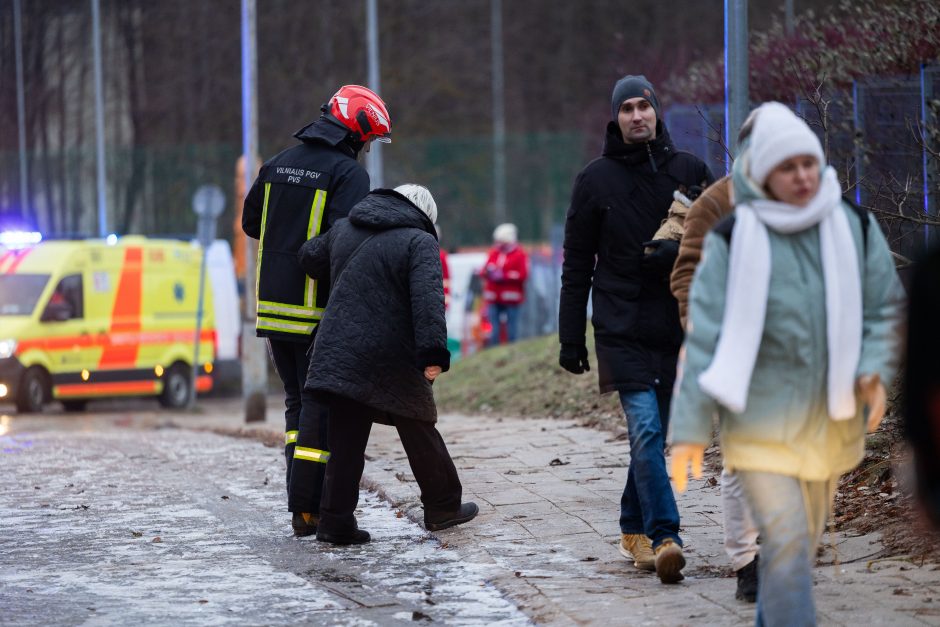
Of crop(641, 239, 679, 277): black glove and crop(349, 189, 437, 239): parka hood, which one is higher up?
crop(349, 189, 437, 239): parka hood

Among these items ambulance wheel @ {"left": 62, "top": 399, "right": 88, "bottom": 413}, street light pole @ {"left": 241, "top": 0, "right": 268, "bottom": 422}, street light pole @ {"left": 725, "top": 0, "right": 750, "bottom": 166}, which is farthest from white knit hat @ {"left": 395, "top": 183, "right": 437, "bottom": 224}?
ambulance wheel @ {"left": 62, "top": 399, "right": 88, "bottom": 413}

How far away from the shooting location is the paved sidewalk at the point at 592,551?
19.7ft

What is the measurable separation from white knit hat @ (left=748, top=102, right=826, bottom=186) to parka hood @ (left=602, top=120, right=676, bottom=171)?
1.80 m

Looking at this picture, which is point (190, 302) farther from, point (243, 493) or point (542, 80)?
point (542, 80)

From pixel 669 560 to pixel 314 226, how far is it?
2661 millimetres

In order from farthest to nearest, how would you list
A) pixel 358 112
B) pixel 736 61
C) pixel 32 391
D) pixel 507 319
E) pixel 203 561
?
pixel 507 319 → pixel 32 391 → pixel 736 61 → pixel 358 112 → pixel 203 561

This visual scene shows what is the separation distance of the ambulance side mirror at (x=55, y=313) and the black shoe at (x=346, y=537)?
46.6 ft

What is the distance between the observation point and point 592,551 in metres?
7.38

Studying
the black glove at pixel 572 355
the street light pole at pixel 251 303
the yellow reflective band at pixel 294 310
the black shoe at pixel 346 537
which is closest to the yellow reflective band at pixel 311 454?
the black shoe at pixel 346 537

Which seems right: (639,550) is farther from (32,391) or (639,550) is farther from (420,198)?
(32,391)

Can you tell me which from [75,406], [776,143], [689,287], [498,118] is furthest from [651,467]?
[498,118]

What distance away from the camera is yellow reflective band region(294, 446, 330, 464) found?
26.6 feet

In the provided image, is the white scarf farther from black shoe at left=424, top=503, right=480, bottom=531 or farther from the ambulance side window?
the ambulance side window

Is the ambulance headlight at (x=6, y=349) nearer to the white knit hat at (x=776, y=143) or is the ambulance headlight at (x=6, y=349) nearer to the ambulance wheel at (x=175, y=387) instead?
the ambulance wheel at (x=175, y=387)
